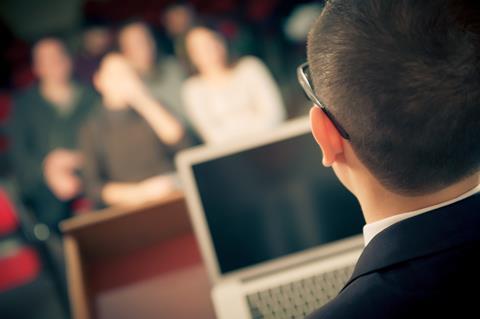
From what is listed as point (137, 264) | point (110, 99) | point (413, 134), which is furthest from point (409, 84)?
point (110, 99)

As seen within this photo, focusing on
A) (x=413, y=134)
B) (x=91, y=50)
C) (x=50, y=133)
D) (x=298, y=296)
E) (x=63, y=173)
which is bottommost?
(x=298, y=296)

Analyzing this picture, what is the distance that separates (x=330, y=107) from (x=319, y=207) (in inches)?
17.5

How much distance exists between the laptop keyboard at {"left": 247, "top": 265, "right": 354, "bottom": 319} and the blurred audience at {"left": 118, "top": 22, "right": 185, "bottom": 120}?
2541 millimetres

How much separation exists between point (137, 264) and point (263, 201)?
444 millimetres

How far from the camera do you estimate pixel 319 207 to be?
Result: 3.43ft

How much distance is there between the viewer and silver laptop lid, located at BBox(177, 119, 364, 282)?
3.34 feet

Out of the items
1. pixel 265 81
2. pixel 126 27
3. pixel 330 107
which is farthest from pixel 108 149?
pixel 330 107

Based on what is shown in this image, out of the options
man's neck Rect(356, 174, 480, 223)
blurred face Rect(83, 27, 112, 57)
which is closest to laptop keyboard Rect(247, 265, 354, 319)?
man's neck Rect(356, 174, 480, 223)

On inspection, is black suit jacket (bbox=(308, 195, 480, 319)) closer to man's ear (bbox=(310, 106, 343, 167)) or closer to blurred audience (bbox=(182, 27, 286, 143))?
man's ear (bbox=(310, 106, 343, 167))

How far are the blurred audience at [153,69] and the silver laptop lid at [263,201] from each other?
7.90 ft

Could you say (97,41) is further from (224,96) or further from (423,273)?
(423,273)

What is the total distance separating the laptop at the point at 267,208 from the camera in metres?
1.02

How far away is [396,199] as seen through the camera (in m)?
0.64

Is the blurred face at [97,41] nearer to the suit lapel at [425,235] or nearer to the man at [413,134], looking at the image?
the man at [413,134]
